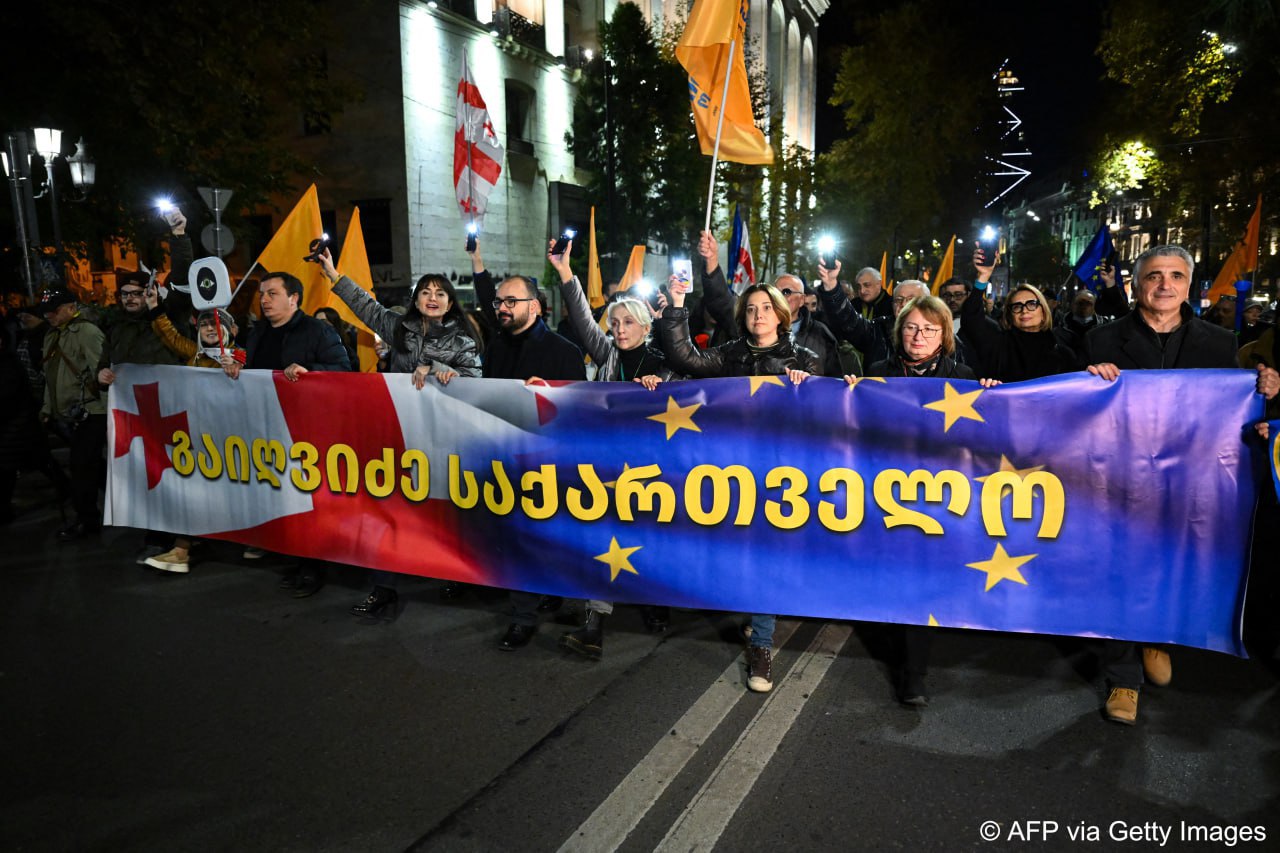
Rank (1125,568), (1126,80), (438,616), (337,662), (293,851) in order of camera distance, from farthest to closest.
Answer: (1126,80) → (438,616) → (337,662) → (1125,568) → (293,851)

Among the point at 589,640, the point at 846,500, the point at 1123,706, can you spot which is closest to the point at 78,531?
the point at 589,640

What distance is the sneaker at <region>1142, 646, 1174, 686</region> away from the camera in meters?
3.86

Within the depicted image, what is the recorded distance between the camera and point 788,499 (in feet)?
13.0

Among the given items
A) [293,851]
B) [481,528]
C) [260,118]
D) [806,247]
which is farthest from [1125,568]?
[806,247]

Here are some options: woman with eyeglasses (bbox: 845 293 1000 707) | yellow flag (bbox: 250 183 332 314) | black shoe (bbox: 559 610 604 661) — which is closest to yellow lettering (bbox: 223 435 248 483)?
yellow flag (bbox: 250 183 332 314)

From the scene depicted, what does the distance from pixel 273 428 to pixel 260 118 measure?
46.5ft

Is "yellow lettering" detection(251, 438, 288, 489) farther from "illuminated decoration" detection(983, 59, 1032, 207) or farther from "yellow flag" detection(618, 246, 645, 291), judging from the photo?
"illuminated decoration" detection(983, 59, 1032, 207)

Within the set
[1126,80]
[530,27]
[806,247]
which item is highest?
[530,27]

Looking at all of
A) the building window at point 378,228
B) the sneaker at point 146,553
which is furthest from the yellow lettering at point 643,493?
the building window at point 378,228

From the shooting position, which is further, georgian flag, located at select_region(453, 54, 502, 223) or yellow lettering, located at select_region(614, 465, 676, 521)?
georgian flag, located at select_region(453, 54, 502, 223)

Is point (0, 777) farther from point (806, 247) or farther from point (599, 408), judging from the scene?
point (806, 247)

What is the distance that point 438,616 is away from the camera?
484cm

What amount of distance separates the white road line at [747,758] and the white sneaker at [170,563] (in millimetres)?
3950

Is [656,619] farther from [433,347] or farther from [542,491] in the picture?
[433,347]
